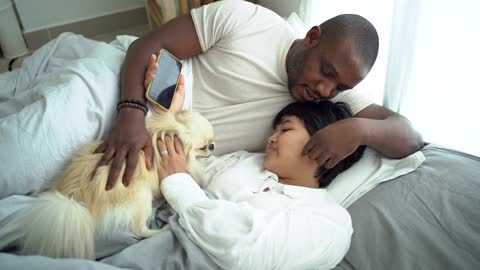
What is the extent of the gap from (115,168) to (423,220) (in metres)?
0.78

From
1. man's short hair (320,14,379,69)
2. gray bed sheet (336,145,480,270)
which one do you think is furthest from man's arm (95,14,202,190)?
gray bed sheet (336,145,480,270)

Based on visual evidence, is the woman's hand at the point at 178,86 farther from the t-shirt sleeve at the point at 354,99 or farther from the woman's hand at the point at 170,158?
the t-shirt sleeve at the point at 354,99

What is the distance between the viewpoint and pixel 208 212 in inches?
29.7

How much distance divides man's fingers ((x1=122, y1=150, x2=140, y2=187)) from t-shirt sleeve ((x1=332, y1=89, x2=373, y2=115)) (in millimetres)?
664

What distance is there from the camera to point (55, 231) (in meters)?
0.69

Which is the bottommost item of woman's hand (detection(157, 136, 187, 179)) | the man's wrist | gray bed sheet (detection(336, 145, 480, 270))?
gray bed sheet (detection(336, 145, 480, 270))

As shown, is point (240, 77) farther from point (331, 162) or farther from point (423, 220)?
point (423, 220)

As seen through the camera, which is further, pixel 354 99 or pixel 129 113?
pixel 354 99

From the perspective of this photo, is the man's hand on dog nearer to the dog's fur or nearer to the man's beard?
the dog's fur

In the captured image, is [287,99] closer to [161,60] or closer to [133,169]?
[161,60]

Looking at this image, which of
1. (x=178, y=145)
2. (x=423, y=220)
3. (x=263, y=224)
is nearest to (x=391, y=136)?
(x=423, y=220)

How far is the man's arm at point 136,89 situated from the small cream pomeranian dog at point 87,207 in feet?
0.08

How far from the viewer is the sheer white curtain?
89 cm

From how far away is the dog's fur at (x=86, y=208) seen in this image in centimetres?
69
